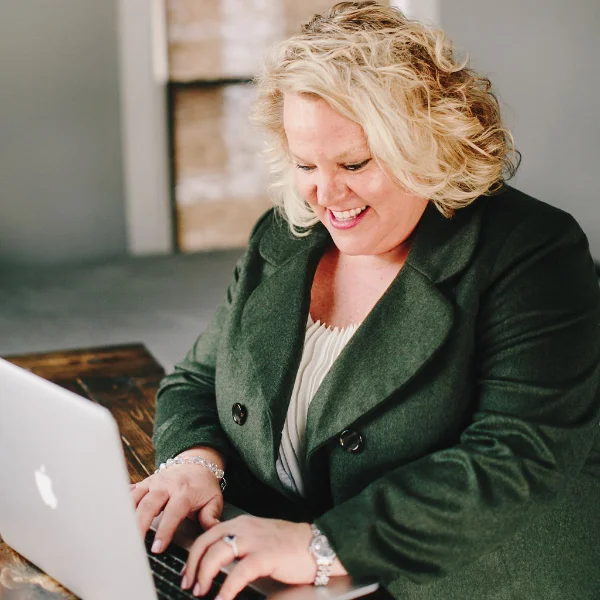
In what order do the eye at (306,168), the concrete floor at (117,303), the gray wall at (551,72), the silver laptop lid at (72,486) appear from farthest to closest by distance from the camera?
the gray wall at (551,72) < the concrete floor at (117,303) < the eye at (306,168) < the silver laptop lid at (72,486)

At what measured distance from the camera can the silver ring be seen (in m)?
1.14

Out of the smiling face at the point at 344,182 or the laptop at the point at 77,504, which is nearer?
the laptop at the point at 77,504

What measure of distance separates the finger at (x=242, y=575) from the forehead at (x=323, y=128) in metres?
0.60

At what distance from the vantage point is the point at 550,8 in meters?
4.82

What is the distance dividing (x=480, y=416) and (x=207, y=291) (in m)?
3.80

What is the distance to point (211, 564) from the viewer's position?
1.13 metres

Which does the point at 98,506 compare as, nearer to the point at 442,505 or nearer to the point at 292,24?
the point at 442,505

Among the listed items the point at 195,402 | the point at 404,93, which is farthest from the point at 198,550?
the point at 404,93

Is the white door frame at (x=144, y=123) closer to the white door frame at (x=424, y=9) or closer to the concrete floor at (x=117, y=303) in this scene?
the concrete floor at (x=117, y=303)

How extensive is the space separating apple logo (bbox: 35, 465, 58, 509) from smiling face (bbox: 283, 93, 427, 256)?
589 mm

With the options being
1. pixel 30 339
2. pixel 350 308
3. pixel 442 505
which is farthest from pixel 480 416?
pixel 30 339

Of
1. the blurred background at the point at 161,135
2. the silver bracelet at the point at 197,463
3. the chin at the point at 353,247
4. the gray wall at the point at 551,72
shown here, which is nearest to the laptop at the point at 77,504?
the silver bracelet at the point at 197,463

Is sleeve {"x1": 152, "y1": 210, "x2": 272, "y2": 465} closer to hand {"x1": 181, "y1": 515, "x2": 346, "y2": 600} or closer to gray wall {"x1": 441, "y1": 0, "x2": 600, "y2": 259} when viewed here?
hand {"x1": 181, "y1": 515, "x2": 346, "y2": 600}

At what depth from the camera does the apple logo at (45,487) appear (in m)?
1.05
